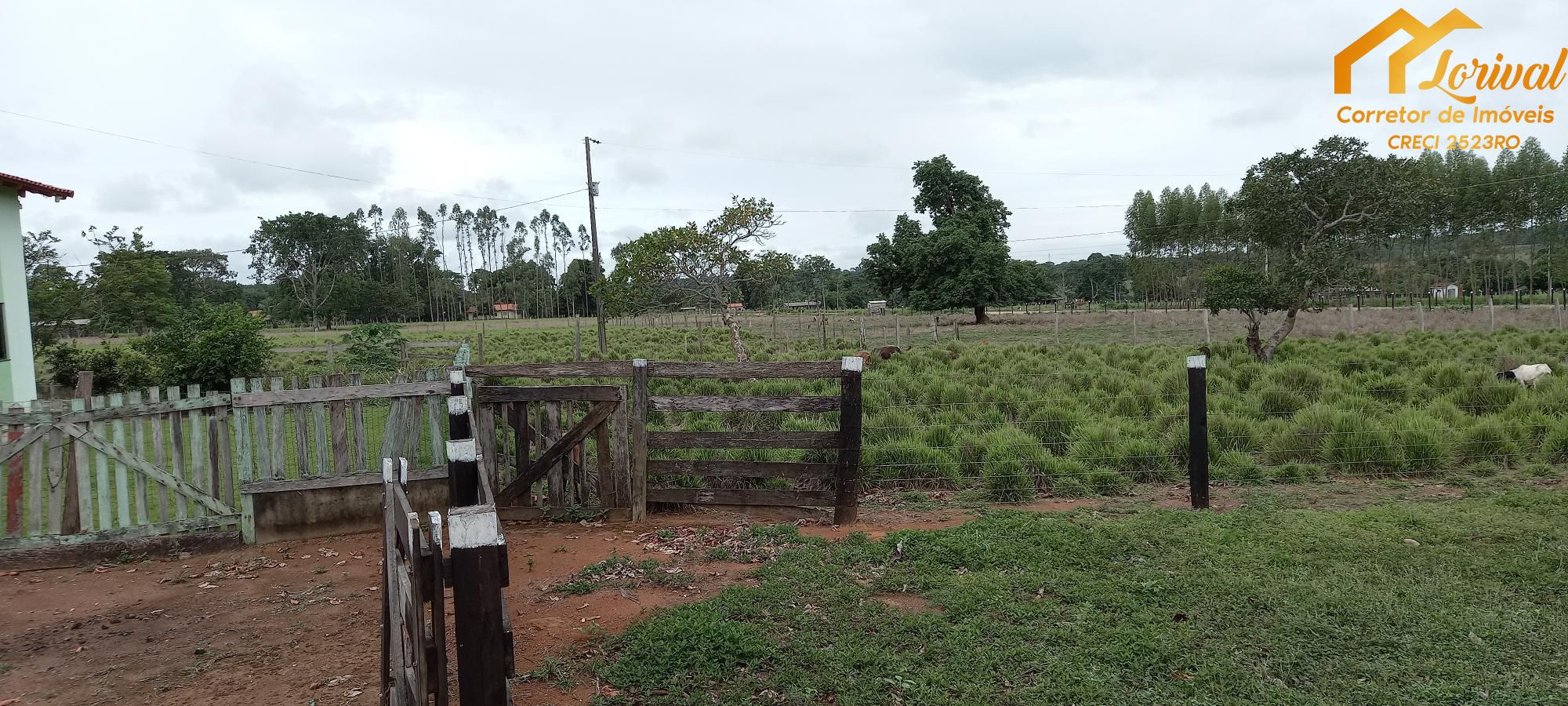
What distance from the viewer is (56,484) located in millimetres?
6551

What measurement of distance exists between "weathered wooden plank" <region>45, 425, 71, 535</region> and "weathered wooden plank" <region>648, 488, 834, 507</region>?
4.39m

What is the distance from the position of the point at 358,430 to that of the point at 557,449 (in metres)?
1.68

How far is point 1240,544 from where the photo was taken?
18.3 ft

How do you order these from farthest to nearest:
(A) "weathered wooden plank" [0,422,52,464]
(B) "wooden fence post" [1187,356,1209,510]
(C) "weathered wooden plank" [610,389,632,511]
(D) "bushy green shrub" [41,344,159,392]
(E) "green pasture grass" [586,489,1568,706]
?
(D) "bushy green shrub" [41,344,159,392] → (C) "weathered wooden plank" [610,389,632,511] → (B) "wooden fence post" [1187,356,1209,510] → (A) "weathered wooden plank" [0,422,52,464] → (E) "green pasture grass" [586,489,1568,706]

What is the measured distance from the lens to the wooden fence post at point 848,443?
6.79m

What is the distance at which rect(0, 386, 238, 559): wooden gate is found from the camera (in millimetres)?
6473

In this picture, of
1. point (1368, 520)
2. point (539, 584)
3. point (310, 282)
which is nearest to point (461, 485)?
point (539, 584)

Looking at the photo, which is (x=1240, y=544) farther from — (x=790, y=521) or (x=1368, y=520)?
(x=790, y=521)

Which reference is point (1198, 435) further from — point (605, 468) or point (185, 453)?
point (185, 453)

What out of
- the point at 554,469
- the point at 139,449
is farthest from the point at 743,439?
the point at 139,449

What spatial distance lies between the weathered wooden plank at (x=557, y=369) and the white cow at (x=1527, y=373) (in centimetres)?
1204

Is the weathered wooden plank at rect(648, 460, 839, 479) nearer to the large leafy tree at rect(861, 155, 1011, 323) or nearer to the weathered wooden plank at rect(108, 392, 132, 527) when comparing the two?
the weathered wooden plank at rect(108, 392, 132, 527)

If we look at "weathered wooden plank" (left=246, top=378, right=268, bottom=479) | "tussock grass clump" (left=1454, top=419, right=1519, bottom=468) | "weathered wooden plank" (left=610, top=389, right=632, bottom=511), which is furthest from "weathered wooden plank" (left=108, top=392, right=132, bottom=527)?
"tussock grass clump" (left=1454, top=419, right=1519, bottom=468)

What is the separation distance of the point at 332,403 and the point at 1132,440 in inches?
288
